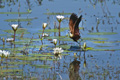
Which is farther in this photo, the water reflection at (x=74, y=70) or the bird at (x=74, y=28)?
the bird at (x=74, y=28)

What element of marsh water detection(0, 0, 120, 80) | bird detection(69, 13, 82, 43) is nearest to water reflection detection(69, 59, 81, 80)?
marsh water detection(0, 0, 120, 80)

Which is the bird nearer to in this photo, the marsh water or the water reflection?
the marsh water

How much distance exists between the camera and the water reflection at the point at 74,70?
15.8 ft

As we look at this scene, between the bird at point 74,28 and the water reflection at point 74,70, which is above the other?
the bird at point 74,28

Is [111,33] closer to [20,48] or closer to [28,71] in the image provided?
[20,48]

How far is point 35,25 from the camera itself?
812 cm

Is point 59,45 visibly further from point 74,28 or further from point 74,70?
point 74,70

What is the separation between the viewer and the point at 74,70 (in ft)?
16.9

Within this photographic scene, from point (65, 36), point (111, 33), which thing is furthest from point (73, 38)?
point (111, 33)

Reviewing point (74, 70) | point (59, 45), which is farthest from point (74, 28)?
point (74, 70)

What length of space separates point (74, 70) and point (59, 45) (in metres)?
1.24

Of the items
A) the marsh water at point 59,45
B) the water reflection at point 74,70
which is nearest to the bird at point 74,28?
the marsh water at point 59,45

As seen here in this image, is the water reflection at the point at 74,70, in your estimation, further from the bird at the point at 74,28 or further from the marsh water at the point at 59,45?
the bird at the point at 74,28

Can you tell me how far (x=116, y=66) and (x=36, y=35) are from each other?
2.16m
